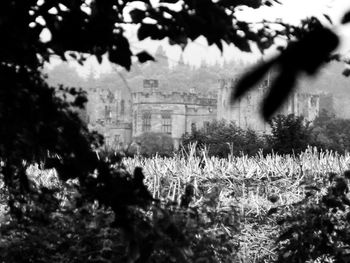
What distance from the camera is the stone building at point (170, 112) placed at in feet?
217

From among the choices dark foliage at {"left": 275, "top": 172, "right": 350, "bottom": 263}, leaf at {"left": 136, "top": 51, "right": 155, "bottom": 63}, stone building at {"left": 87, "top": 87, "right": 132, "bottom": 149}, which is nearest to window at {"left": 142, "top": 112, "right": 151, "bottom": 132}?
stone building at {"left": 87, "top": 87, "right": 132, "bottom": 149}

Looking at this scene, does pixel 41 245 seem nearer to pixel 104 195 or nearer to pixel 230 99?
pixel 104 195

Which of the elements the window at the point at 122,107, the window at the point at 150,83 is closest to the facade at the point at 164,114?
the window at the point at 150,83

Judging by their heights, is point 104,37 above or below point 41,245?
above

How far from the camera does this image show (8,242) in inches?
171

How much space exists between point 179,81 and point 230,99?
102 meters

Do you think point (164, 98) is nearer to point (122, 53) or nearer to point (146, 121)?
point (146, 121)

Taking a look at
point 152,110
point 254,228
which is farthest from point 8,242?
point 152,110

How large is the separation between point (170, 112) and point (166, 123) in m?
1.45

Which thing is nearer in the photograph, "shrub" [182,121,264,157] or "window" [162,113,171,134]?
"shrub" [182,121,264,157]

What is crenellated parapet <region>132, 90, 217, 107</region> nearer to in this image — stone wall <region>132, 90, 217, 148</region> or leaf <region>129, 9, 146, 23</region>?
stone wall <region>132, 90, 217, 148</region>

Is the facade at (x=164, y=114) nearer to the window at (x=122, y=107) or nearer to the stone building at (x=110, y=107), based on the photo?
the stone building at (x=110, y=107)

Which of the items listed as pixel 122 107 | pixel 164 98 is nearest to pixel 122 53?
pixel 164 98

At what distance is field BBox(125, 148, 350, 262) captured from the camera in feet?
21.8
